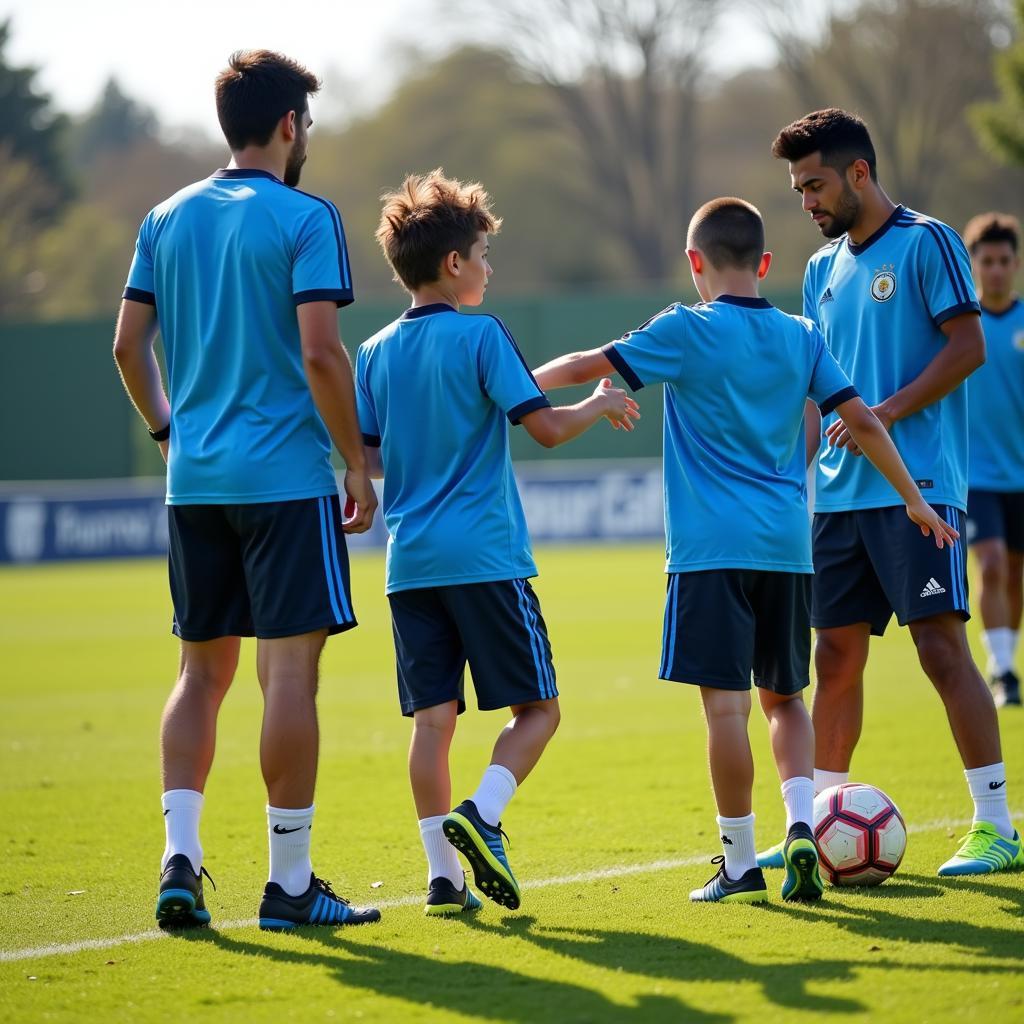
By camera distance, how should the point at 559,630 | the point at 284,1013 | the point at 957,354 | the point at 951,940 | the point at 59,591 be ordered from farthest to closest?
the point at 59,591 < the point at 559,630 < the point at 957,354 < the point at 951,940 < the point at 284,1013

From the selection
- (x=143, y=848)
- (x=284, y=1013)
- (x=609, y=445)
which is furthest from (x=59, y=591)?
(x=284, y=1013)

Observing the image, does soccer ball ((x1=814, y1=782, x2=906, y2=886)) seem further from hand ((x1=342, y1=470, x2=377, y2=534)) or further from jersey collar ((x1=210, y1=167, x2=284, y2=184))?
jersey collar ((x1=210, y1=167, x2=284, y2=184))

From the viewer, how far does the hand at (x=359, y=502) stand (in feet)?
15.0

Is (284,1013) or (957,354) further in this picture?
(957,354)

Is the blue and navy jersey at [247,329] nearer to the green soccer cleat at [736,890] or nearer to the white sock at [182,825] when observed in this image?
the white sock at [182,825]

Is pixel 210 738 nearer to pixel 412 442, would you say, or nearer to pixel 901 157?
pixel 412 442

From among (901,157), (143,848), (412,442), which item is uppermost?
(901,157)

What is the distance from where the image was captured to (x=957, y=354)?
16.9 feet

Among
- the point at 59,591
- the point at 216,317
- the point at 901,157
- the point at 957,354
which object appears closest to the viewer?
the point at 216,317

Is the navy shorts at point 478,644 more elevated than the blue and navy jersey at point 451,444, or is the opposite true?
the blue and navy jersey at point 451,444

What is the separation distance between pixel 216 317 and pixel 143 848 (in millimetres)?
2289

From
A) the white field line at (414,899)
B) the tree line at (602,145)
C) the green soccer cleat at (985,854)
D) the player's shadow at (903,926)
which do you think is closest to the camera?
the player's shadow at (903,926)

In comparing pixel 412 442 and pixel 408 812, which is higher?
pixel 412 442

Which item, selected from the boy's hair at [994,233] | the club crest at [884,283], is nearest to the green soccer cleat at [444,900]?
the club crest at [884,283]
